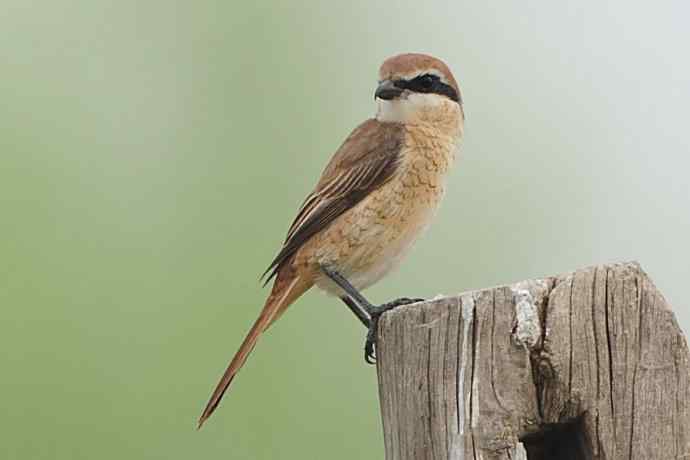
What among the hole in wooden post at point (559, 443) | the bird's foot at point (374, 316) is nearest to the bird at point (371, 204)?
the bird's foot at point (374, 316)

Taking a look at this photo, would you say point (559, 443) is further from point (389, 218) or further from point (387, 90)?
point (387, 90)

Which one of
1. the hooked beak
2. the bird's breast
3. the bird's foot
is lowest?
the bird's foot

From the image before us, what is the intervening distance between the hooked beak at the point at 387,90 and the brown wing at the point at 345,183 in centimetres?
15

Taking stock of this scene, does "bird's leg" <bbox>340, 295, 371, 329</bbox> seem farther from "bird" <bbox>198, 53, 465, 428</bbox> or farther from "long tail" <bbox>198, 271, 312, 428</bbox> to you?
"long tail" <bbox>198, 271, 312, 428</bbox>

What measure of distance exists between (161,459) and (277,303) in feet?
3.13

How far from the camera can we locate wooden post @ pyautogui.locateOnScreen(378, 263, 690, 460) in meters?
2.52

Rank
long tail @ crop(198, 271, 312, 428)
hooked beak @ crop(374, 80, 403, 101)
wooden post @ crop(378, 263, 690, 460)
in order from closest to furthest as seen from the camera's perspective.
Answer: wooden post @ crop(378, 263, 690, 460)
long tail @ crop(198, 271, 312, 428)
hooked beak @ crop(374, 80, 403, 101)

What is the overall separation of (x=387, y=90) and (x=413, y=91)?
117 mm

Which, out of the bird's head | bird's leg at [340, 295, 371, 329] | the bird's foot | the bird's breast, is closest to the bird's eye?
A: the bird's head

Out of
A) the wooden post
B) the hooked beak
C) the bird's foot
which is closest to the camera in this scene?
the wooden post

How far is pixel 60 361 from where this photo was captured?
4.88m

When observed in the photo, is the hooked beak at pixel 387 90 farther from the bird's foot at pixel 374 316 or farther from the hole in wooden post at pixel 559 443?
the hole in wooden post at pixel 559 443

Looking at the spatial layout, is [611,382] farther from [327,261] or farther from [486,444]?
[327,261]

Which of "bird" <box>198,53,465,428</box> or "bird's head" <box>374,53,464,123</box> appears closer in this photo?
"bird" <box>198,53,465,428</box>
